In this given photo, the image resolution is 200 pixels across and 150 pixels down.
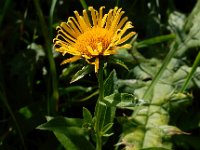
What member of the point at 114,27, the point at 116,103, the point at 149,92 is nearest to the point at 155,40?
the point at 149,92

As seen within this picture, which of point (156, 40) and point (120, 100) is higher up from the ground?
point (156, 40)

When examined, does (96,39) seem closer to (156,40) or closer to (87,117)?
(87,117)

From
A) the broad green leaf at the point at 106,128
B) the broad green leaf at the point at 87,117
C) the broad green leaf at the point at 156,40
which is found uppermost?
the broad green leaf at the point at 156,40

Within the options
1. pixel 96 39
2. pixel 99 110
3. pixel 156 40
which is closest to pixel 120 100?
pixel 99 110

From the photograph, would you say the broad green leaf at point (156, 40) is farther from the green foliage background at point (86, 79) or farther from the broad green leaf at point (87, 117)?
the broad green leaf at point (87, 117)

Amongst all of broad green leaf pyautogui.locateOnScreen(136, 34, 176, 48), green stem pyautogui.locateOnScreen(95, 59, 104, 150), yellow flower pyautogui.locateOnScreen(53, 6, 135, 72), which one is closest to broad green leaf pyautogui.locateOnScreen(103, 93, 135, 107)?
green stem pyautogui.locateOnScreen(95, 59, 104, 150)

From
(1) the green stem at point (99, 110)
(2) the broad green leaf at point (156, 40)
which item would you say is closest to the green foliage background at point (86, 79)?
(2) the broad green leaf at point (156, 40)
